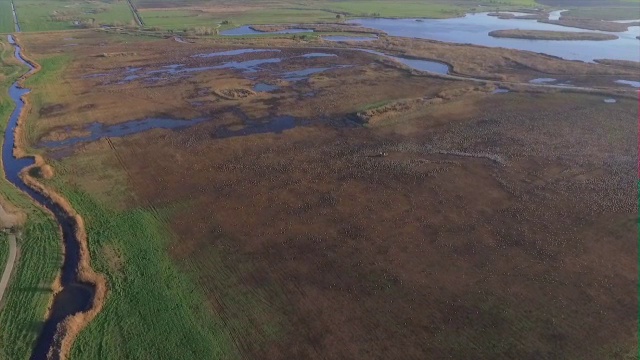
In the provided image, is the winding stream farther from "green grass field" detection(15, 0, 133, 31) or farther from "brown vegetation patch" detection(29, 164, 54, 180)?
"green grass field" detection(15, 0, 133, 31)

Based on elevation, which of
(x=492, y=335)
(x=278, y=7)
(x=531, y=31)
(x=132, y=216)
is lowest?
(x=492, y=335)

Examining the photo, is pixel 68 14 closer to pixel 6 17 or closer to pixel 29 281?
pixel 6 17

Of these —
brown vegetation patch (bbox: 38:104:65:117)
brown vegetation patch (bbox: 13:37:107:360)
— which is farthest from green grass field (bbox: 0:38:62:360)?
brown vegetation patch (bbox: 38:104:65:117)

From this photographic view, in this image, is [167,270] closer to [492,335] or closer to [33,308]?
[33,308]

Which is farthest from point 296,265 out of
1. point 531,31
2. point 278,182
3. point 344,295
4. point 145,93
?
point 531,31

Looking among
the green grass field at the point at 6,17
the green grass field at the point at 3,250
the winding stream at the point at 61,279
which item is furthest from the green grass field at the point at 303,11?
the green grass field at the point at 3,250

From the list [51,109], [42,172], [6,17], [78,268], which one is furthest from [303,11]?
[78,268]
